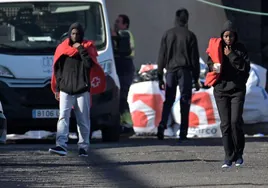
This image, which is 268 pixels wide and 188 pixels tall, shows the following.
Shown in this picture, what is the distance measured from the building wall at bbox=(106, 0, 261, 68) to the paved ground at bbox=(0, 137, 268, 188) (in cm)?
616

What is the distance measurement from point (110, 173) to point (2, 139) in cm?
→ 124

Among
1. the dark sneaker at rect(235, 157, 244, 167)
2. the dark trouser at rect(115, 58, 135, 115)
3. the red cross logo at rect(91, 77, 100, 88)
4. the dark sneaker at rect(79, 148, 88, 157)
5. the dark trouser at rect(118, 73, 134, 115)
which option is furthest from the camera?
the dark trouser at rect(118, 73, 134, 115)

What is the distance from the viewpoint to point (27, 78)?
13.5 metres

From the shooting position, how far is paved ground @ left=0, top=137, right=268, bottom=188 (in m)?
9.70

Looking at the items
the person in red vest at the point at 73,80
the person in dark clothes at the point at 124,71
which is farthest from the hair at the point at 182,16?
the person in red vest at the point at 73,80

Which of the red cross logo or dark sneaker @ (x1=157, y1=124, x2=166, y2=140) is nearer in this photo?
the red cross logo

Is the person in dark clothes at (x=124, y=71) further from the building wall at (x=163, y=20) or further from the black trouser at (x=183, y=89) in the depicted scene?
the building wall at (x=163, y=20)

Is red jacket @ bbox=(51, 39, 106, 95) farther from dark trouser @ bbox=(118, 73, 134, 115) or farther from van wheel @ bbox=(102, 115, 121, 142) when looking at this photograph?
dark trouser @ bbox=(118, 73, 134, 115)

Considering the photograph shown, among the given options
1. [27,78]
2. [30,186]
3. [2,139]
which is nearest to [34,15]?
[27,78]

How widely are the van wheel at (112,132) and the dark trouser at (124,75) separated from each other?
6.38 feet

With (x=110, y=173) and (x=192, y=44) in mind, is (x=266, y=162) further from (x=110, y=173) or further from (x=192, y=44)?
(x=192, y=44)

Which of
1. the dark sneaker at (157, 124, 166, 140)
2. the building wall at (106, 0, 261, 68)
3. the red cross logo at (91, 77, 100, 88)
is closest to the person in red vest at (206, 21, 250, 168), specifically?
Result: the red cross logo at (91, 77, 100, 88)

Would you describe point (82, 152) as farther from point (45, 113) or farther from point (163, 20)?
point (163, 20)

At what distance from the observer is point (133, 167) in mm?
10914
